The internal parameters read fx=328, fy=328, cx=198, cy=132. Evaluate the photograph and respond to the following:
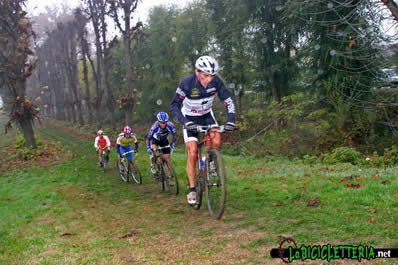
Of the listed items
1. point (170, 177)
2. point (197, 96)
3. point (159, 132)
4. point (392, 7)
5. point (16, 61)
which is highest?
point (16, 61)

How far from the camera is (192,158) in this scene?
21.9ft

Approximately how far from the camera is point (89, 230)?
637 centimetres

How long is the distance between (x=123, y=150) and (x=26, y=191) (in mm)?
3646

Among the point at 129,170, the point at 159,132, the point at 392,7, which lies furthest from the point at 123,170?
the point at 392,7

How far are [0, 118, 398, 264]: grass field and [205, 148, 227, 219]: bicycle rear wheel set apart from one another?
25 centimetres

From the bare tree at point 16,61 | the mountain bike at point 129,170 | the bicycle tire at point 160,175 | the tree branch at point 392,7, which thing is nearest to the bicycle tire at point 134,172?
the mountain bike at point 129,170

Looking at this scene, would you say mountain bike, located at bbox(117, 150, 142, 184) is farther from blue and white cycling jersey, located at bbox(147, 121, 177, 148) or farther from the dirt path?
the dirt path

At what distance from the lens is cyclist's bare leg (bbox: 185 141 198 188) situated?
6.59m

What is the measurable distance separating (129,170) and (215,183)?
693 centimetres

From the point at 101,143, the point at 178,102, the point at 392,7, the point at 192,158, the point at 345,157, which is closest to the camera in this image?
the point at 178,102

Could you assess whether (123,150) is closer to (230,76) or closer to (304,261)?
(304,261)

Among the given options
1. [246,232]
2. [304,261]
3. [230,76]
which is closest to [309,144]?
[230,76]

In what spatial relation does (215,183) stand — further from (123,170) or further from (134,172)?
(123,170)

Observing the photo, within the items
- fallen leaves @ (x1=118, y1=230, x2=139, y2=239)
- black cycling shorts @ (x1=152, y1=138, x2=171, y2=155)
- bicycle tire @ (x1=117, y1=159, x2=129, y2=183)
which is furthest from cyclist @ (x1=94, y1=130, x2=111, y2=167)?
fallen leaves @ (x1=118, y1=230, x2=139, y2=239)
